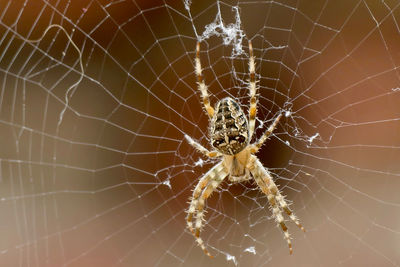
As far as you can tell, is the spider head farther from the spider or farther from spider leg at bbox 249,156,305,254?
spider leg at bbox 249,156,305,254

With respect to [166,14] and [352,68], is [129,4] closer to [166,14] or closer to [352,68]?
[166,14]

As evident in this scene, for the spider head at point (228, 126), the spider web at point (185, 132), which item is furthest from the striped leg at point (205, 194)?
the spider web at point (185, 132)

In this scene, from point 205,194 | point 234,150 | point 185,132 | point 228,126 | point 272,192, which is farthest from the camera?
point 185,132

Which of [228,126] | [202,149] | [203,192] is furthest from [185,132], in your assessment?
[228,126]

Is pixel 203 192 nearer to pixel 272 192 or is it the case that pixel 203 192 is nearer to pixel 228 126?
pixel 272 192

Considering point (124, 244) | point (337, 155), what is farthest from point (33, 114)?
point (337, 155)
